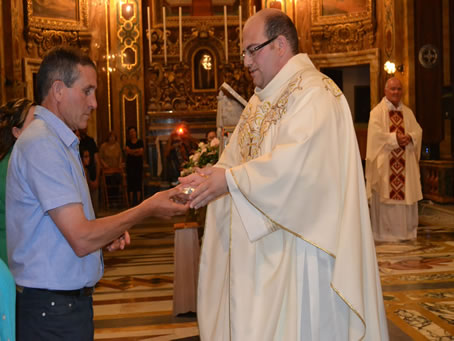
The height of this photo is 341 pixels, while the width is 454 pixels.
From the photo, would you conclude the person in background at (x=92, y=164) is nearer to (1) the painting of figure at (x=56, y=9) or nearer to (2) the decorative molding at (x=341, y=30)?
(1) the painting of figure at (x=56, y=9)

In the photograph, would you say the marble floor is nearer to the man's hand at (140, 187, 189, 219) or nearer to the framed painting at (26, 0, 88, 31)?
the man's hand at (140, 187, 189, 219)

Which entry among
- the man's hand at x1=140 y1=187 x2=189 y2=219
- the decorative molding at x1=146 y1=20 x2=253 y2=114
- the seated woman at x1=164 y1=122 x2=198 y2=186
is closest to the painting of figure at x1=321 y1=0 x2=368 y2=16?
the decorative molding at x1=146 y1=20 x2=253 y2=114

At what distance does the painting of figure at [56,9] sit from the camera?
14430 millimetres

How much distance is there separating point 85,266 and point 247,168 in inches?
32.3

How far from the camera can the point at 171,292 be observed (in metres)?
6.21

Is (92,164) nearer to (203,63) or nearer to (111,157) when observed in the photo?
(111,157)

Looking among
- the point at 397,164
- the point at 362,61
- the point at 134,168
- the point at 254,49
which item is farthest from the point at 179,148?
the point at 254,49

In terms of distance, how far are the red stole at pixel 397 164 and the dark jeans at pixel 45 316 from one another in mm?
6934

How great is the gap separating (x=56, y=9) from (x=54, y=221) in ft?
44.9

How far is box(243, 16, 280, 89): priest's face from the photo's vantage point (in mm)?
2900

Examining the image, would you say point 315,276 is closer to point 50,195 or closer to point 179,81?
point 50,195

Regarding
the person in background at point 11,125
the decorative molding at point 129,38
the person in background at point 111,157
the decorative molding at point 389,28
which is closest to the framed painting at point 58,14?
the decorative molding at point 129,38

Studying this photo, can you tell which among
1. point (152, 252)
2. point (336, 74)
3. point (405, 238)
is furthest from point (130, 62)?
point (405, 238)

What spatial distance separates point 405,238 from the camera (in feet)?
27.7
